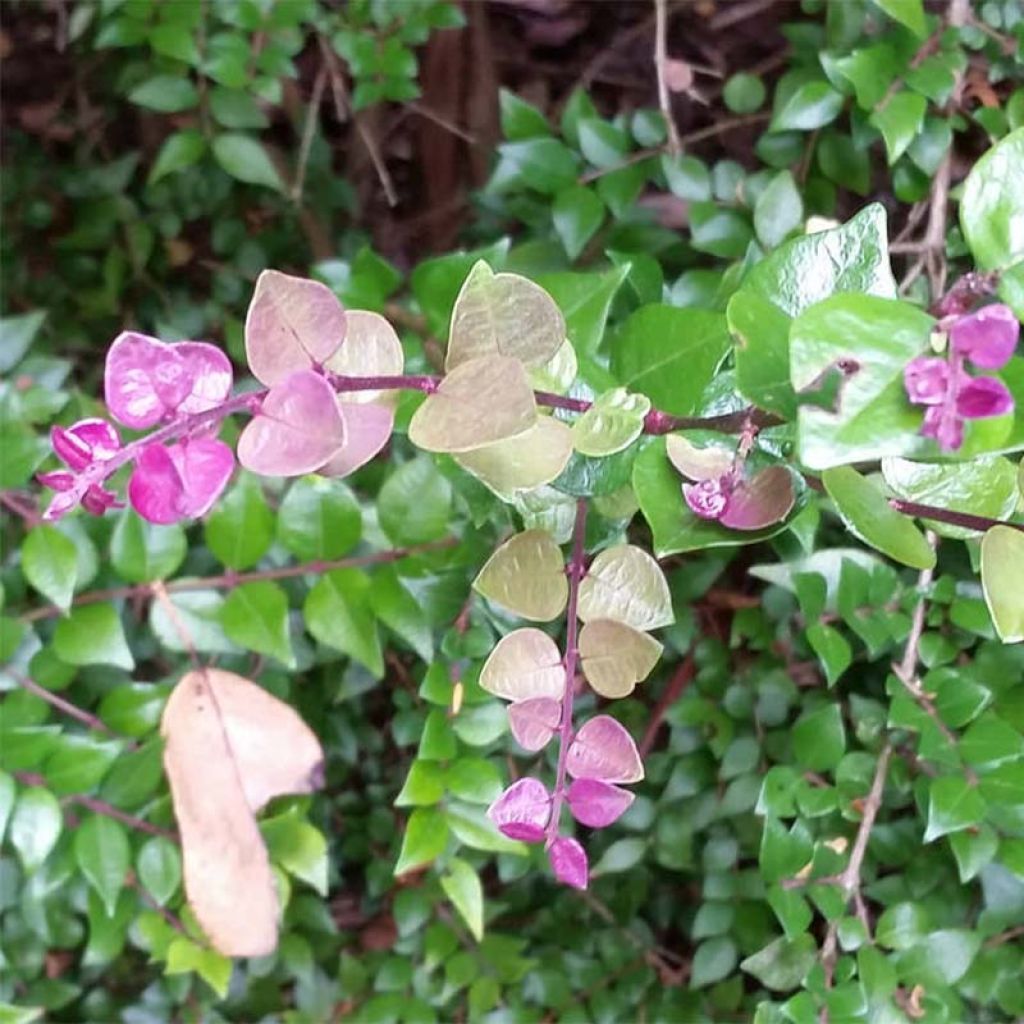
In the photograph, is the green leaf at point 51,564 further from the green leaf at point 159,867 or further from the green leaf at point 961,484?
the green leaf at point 961,484

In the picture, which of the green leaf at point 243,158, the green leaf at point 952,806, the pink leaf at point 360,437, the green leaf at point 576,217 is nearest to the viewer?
the pink leaf at point 360,437

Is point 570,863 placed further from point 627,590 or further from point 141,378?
point 141,378

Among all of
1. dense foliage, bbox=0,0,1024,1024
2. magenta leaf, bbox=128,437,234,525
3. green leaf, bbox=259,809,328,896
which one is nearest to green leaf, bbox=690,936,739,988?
→ dense foliage, bbox=0,0,1024,1024

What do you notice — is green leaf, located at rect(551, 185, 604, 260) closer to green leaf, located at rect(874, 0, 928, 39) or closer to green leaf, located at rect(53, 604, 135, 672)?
green leaf, located at rect(874, 0, 928, 39)

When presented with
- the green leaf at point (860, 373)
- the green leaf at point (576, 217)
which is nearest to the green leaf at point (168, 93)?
the green leaf at point (576, 217)

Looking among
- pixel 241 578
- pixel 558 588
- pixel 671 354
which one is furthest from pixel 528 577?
pixel 241 578

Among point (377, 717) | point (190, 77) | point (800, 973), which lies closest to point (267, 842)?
point (377, 717)
